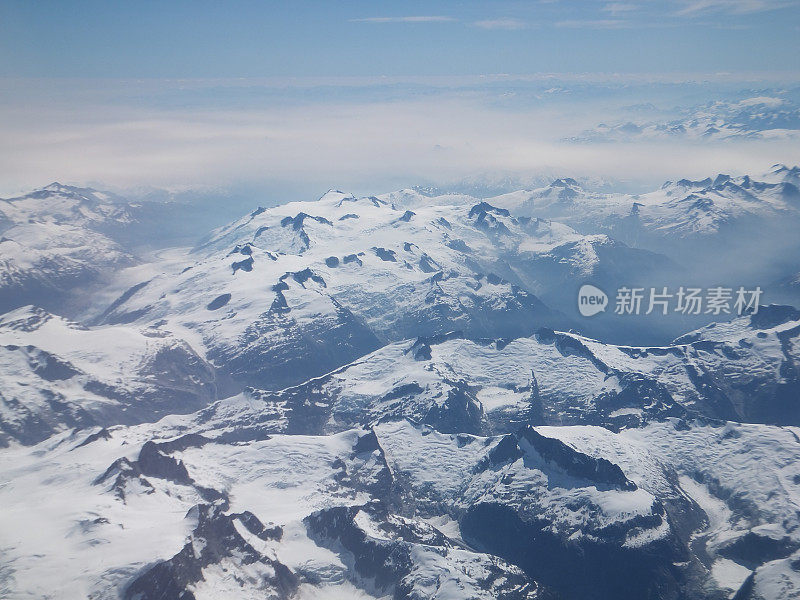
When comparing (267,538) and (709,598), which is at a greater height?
(267,538)

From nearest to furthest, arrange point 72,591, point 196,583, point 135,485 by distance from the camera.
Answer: point 72,591
point 196,583
point 135,485

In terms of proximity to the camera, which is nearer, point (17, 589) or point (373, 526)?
point (17, 589)

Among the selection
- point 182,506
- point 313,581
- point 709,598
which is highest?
point 182,506

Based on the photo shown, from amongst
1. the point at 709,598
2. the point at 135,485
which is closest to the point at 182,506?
the point at 135,485

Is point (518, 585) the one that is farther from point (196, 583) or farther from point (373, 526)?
point (196, 583)

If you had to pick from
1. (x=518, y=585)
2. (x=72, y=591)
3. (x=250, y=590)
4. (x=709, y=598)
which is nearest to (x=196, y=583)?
(x=250, y=590)

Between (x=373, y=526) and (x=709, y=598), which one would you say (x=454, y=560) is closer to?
(x=373, y=526)

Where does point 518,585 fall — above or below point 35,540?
below

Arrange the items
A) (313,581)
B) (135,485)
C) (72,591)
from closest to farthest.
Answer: (72,591) < (313,581) < (135,485)

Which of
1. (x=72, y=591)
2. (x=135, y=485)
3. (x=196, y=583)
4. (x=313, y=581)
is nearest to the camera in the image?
(x=72, y=591)
